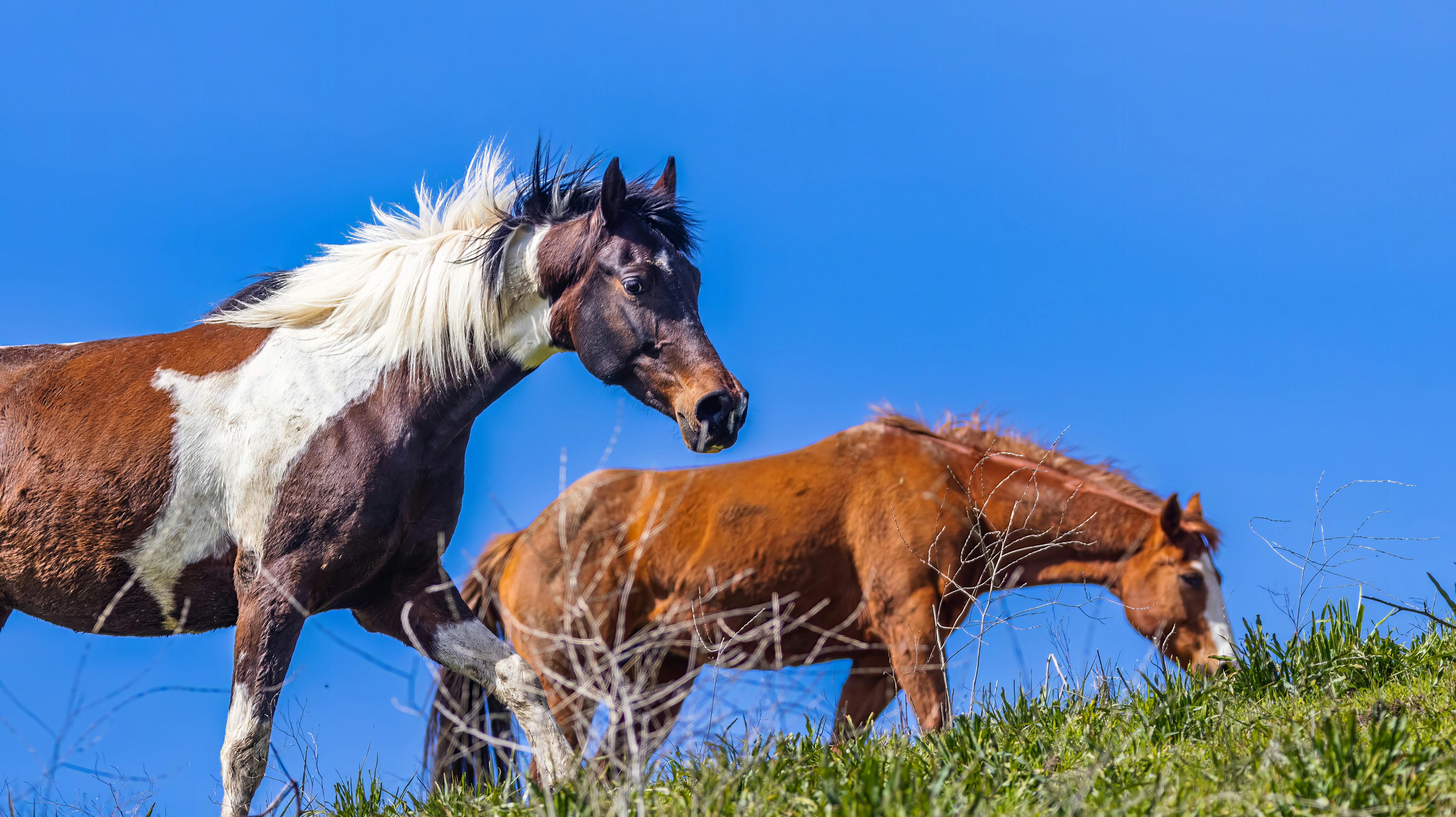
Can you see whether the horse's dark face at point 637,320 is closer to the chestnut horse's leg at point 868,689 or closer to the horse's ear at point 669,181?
the horse's ear at point 669,181

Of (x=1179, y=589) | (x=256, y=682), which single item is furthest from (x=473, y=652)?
(x=1179, y=589)

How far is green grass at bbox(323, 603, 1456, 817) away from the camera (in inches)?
116

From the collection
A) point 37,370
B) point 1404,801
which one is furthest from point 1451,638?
point 37,370

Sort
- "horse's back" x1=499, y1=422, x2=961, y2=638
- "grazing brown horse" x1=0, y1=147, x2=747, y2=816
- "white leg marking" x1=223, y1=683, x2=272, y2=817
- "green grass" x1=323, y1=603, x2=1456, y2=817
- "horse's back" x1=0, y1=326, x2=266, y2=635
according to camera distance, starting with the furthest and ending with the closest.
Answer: "horse's back" x1=499, y1=422, x2=961, y2=638
"horse's back" x1=0, y1=326, x2=266, y2=635
"grazing brown horse" x1=0, y1=147, x2=747, y2=816
"white leg marking" x1=223, y1=683, x2=272, y2=817
"green grass" x1=323, y1=603, x2=1456, y2=817

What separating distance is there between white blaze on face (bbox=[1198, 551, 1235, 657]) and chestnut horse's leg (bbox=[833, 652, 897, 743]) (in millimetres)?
1768

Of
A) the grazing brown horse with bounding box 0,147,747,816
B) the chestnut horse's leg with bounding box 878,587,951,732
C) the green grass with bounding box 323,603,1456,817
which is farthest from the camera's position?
the chestnut horse's leg with bounding box 878,587,951,732

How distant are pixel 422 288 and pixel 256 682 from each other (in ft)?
4.97

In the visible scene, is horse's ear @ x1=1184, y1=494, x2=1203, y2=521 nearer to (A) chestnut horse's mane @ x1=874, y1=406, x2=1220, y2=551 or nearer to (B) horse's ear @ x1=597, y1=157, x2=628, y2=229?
(A) chestnut horse's mane @ x1=874, y1=406, x2=1220, y2=551

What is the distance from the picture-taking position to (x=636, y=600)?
276 inches

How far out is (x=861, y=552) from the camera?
22.7 feet

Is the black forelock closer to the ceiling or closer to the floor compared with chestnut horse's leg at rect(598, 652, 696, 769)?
closer to the ceiling

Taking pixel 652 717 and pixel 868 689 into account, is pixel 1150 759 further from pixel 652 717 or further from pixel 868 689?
pixel 868 689

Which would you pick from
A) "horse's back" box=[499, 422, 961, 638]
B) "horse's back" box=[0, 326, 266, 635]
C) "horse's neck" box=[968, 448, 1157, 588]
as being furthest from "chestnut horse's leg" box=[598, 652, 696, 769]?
"horse's neck" box=[968, 448, 1157, 588]

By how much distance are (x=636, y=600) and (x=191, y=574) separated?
315 centimetres
